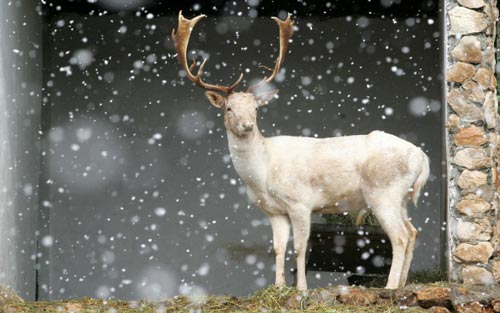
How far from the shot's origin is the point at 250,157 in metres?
6.59

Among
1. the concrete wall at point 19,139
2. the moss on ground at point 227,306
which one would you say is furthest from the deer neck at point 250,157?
the concrete wall at point 19,139

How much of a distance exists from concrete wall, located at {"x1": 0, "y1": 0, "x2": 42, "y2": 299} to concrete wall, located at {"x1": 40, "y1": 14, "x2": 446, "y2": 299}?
493 mm

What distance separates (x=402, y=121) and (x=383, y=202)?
7.97ft

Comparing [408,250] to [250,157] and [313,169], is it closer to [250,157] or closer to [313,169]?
[313,169]

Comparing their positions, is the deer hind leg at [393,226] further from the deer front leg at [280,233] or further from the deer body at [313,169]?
the deer front leg at [280,233]

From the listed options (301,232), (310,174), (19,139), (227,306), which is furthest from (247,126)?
(19,139)

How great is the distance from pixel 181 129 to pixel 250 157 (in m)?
2.54

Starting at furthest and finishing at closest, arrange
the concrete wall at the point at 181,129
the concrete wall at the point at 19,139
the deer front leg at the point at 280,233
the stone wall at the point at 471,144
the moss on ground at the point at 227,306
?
the concrete wall at the point at 181,129 < the concrete wall at the point at 19,139 < the deer front leg at the point at 280,233 < the stone wall at the point at 471,144 < the moss on ground at the point at 227,306

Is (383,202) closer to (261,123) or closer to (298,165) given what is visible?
(298,165)

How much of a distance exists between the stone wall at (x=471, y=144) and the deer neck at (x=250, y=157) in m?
1.33

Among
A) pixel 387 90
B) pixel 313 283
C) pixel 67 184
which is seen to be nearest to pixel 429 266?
pixel 313 283

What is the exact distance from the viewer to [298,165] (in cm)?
675

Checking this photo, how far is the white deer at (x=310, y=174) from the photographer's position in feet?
21.4

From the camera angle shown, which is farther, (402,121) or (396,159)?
(402,121)
